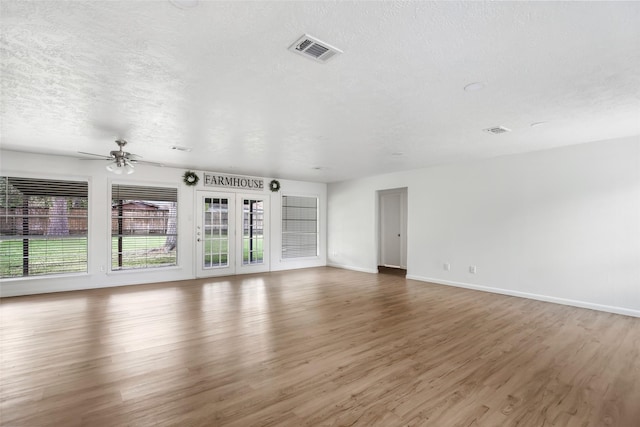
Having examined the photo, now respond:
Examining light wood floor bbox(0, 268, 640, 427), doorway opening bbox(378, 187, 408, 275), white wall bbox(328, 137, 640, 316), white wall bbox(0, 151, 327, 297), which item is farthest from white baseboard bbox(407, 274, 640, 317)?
white wall bbox(0, 151, 327, 297)

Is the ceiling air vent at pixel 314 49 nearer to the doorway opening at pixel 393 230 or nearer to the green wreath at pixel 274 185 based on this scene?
the green wreath at pixel 274 185

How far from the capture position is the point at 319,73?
270cm

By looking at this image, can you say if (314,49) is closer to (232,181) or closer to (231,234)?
(232,181)

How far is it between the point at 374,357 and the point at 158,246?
5863mm

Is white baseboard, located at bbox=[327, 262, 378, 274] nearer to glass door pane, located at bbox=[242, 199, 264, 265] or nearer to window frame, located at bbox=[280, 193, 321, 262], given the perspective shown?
window frame, located at bbox=[280, 193, 321, 262]

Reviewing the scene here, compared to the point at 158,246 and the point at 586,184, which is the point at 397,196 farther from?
the point at 158,246

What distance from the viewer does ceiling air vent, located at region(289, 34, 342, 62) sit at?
7.25 ft

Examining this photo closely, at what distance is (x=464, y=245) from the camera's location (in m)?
6.46

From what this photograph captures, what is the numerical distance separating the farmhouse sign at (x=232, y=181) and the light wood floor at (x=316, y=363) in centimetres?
336

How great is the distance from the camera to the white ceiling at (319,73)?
1.95m

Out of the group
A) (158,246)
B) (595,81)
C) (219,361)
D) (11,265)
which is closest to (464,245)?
(595,81)

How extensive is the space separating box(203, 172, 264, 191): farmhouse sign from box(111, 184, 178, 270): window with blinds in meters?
0.82

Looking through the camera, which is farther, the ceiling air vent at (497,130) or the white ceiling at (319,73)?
the ceiling air vent at (497,130)

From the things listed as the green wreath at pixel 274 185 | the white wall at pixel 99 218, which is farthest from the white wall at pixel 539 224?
the white wall at pixel 99 218
